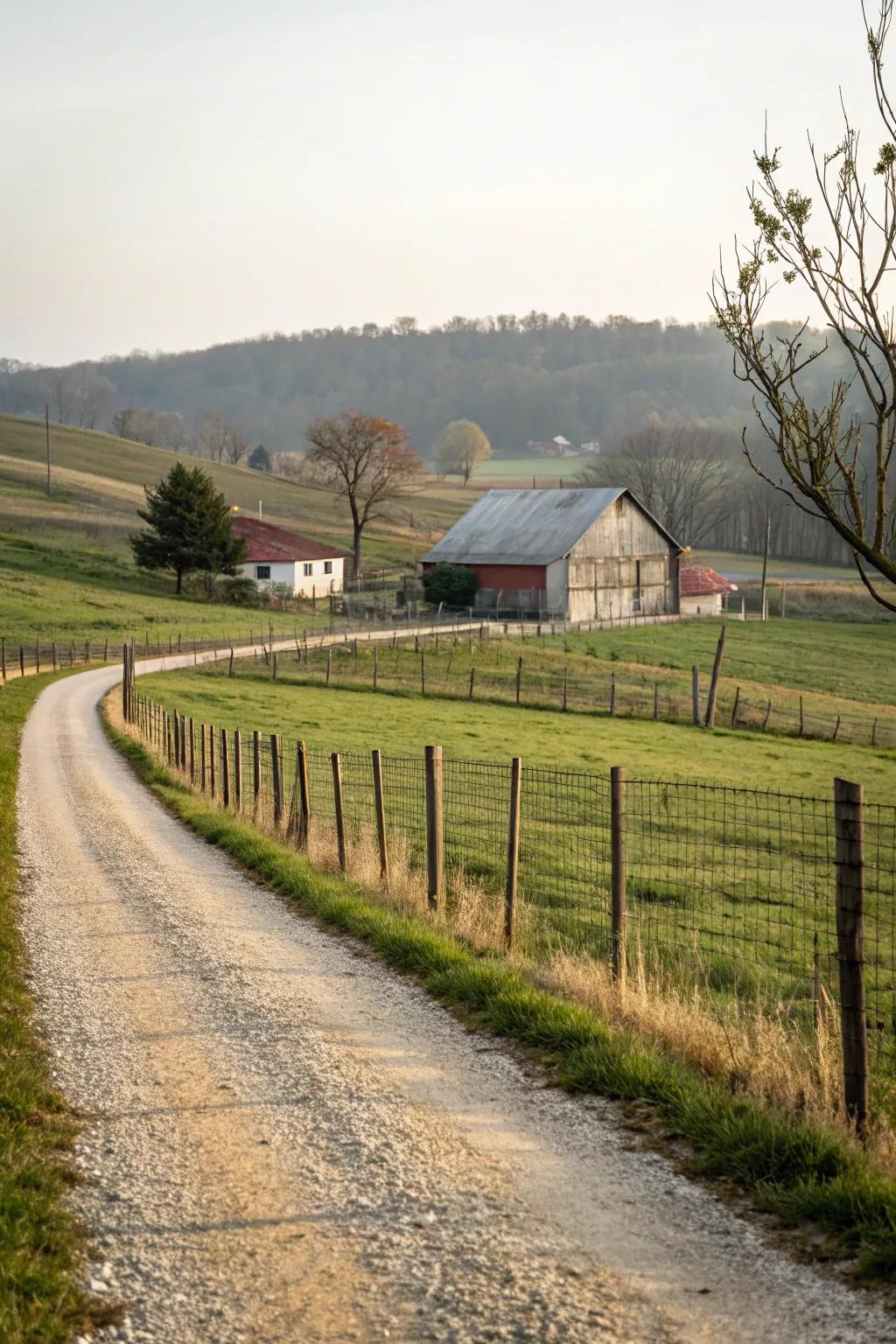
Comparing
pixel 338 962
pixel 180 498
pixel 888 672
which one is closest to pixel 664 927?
pixel 338 962

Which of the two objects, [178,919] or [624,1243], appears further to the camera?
[178,919]

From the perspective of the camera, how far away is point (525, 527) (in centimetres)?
7700

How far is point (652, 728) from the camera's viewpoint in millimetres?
38688

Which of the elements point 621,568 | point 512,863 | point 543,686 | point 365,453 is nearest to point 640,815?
point 512,863

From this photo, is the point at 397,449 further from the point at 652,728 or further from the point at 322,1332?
the point at 322,1332

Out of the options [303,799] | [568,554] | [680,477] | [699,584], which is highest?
[680,477]

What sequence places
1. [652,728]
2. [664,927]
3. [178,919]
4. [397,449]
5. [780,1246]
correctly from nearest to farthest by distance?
1. [780,1246]
2. [178,919]
3. [664,927]
4. [652,728]
5. [397,449]

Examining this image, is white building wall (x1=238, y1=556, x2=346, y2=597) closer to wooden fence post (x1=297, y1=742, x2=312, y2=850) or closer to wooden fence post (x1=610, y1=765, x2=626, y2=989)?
wooden fence post (x1=297, y1=742, x2=312, y2=850)

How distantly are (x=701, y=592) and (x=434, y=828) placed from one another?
242 feet

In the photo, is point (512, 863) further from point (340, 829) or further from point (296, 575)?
point (296, 575)

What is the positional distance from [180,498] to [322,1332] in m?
74.3

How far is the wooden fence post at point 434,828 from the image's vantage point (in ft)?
40.1

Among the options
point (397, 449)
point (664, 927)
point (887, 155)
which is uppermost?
point (397, 449)

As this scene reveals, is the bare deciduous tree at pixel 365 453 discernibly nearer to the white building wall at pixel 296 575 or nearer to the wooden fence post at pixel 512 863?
the white building wall at pixel 296 575
